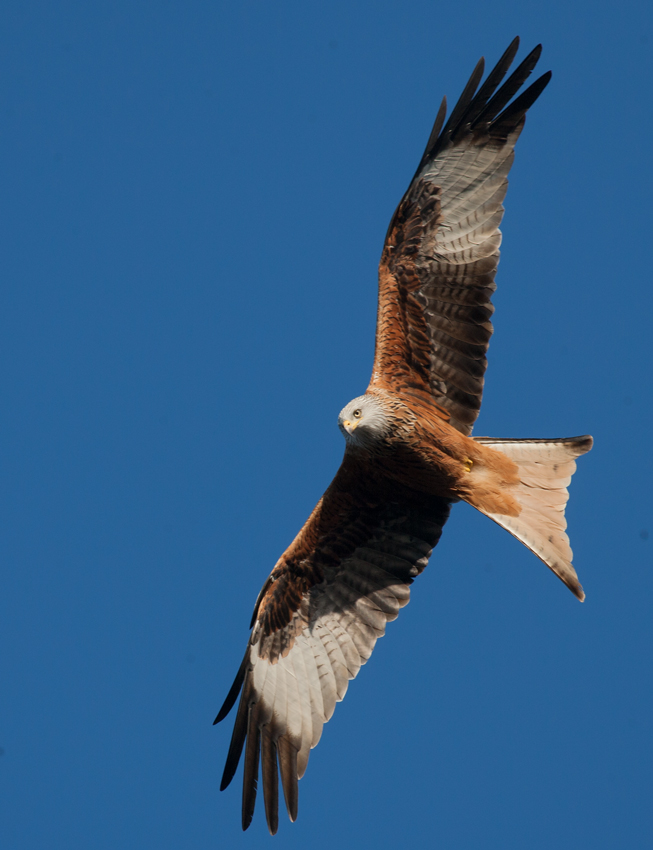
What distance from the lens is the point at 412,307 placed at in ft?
23.0

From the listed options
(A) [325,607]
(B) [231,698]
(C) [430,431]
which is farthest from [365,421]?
(B) [231,698]

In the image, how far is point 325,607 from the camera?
301 inches

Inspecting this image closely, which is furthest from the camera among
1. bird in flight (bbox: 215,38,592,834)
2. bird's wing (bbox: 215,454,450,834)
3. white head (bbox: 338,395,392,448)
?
bird's wing (bbox: 215,454,450,834)

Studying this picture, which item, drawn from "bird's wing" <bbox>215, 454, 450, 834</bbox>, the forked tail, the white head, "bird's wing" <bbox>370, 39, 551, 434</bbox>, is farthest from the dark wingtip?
"bird's wing" <bbox>370, 39, 551, 434</bbox>

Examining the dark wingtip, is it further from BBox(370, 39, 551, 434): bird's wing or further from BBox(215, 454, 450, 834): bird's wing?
BBox(370, 39, 551, 434): bird's wing

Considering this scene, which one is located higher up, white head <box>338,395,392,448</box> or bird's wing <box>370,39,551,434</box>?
bird's wing <box>370,39,551,434</box>

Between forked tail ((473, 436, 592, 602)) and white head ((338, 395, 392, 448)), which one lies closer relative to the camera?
white head ((338, 395, 392, 448))

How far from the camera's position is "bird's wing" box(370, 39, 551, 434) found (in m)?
6.91

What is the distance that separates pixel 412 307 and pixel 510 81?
175 cm

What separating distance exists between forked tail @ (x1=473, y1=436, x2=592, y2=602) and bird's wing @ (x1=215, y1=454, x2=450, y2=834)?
2.14 ft

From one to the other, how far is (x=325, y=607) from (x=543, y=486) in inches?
77.3

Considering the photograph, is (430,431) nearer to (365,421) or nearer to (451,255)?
(365,421)

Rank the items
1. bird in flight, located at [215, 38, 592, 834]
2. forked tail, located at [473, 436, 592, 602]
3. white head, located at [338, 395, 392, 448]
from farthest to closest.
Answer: forked tail, located at [473, 436, 592, 602] < bird in flight, located at [215, 38, 592, 834] < white head, located at [338, 395, 392, 448]

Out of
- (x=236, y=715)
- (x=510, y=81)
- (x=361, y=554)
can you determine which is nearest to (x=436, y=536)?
(x=361, y=554)
